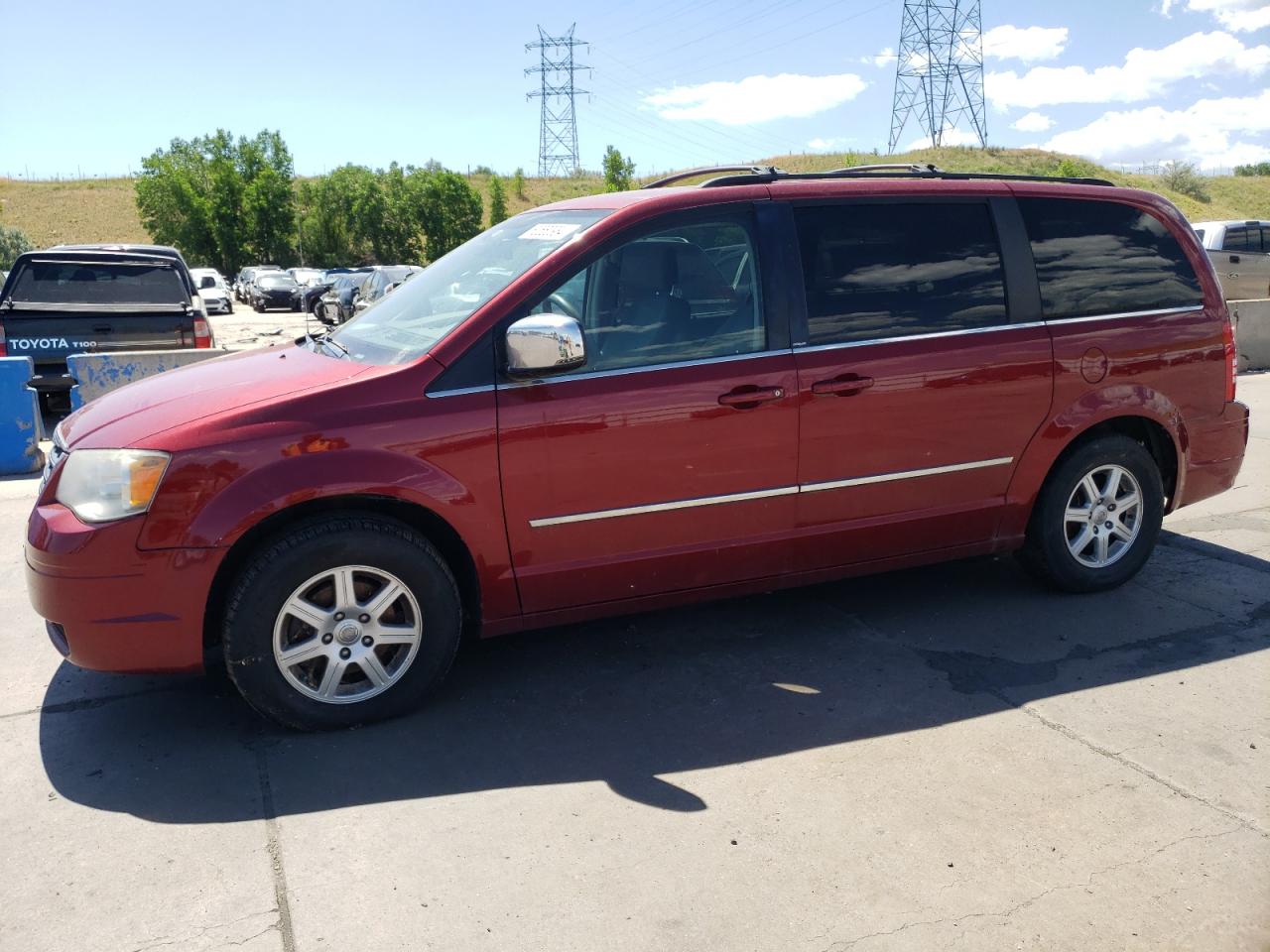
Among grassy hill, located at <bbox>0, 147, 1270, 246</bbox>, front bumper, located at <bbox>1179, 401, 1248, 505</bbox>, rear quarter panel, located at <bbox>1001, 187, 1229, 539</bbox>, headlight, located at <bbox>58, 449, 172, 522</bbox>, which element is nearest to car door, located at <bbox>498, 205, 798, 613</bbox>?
headlight, located at <bbox>58, 449, 172, 522</bbox>

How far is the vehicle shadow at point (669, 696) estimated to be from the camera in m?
3.60

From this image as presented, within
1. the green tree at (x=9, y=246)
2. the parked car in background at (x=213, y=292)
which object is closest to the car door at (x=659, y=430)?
the parked car in background at (x=213, y=292)

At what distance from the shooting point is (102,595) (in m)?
3.61

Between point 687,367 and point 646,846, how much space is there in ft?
5.94

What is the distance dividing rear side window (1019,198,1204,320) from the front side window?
1.53m

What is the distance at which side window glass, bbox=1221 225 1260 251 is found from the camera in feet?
62.7

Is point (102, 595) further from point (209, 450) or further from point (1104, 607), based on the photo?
point (1104, 607)

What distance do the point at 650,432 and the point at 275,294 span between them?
36115 mm

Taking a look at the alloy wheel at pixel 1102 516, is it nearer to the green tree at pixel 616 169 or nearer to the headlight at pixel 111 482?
the headlight at pixel 111 482

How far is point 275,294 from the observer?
3738 cm

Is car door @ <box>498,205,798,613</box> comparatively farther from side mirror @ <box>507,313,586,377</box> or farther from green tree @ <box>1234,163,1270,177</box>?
green tree @ <box>1234,163,1270,177</box>

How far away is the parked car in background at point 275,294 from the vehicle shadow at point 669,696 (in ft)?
114

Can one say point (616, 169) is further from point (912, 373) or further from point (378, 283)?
point (912, 373)

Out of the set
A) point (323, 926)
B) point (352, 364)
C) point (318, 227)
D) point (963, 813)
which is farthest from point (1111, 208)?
point (318, 227)
